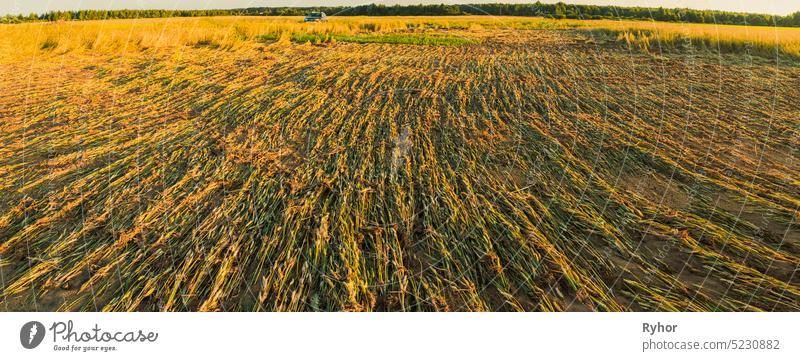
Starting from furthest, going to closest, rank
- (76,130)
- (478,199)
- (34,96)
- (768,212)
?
(34,96) < (76,130) < (478,199) < (768,212)

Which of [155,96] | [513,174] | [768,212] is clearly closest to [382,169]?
[513,174]

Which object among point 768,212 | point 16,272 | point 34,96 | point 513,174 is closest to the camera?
point 16,272

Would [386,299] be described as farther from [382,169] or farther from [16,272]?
[16,272]

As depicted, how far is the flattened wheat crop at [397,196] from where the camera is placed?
2.65 metres

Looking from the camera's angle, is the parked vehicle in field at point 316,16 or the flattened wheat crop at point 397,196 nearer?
the flattened wheat crop at point 397,196

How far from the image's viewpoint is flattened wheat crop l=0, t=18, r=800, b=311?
8.68ft

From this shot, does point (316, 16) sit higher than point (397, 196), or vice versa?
point (316, 16)

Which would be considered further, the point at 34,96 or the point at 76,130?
the point at 34,96

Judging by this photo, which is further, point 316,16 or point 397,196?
point 316,16

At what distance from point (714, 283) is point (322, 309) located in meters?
3.07

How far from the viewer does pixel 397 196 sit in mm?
3744

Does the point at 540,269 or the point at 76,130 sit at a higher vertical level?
the point at 76,130

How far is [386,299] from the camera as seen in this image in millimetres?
2566

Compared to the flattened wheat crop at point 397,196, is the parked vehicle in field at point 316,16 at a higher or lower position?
higher
